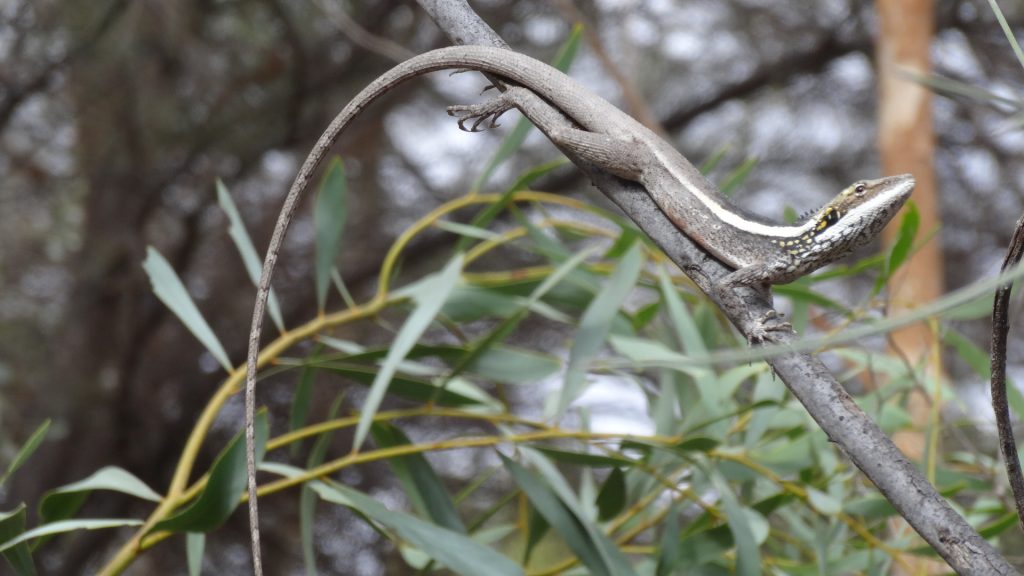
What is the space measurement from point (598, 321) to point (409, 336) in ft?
0.73

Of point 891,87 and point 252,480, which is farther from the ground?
point 891,87

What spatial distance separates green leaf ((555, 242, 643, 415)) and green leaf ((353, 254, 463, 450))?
0.16 meters

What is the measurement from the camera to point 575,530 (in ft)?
3.77

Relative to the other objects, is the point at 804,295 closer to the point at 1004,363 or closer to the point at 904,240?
the point at 904,240

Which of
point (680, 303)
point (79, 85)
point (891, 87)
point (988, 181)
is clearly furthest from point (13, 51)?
point (988, 181)

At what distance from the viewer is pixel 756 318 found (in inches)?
Answer: 37.2

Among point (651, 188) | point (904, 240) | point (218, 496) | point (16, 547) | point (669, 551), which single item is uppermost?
point (904, 240)

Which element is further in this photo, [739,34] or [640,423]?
[739,34]

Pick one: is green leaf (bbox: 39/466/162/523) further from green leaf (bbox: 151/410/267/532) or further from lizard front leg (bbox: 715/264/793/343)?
lizard front leg (bbox: 715/264/793/343)

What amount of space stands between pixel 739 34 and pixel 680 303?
244 cm

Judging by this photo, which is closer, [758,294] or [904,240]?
[758,294]

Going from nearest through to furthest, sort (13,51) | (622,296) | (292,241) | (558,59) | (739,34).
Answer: (622,296) → (558,59) → (13,51) → (292,241) → (739,34)

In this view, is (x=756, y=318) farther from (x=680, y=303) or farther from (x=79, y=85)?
(x=79, y=85)

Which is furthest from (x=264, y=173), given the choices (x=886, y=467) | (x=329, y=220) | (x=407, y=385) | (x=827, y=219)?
(x=886, y=467)
